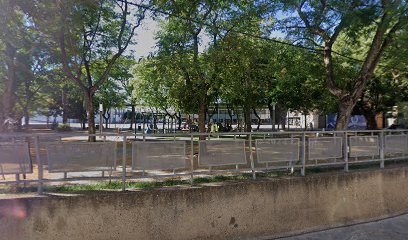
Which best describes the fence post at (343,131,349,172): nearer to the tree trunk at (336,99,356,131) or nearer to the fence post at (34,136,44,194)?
the tree trunk at (336,99,356,131)

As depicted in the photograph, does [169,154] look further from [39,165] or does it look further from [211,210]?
[39,165]

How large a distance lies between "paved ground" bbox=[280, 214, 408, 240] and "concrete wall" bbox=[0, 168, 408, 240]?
236 millimetres

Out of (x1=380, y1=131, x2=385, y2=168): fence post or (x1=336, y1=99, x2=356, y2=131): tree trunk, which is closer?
(x1=380, y1=131, x2=385, y2=168): fence post

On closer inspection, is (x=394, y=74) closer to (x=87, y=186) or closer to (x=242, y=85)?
(x=242, y=85)

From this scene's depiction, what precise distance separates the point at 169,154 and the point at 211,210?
1215 millimetres

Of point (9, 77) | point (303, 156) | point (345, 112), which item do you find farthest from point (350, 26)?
point (9, 77)

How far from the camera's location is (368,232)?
21.7ft

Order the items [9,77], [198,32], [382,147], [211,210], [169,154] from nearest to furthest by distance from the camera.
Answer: [211,210], [169,154], [382,147], [198,32], [9,77]

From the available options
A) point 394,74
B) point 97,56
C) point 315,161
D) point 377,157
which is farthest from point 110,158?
point 394,74

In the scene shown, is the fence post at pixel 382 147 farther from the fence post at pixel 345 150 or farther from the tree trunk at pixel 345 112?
the tree trunk at pixel 345 112

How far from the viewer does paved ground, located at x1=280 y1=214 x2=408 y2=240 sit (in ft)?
20.7

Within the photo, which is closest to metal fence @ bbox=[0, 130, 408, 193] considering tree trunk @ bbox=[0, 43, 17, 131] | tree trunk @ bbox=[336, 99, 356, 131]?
tree trunk @ bbox=[336, 99, 356, 131]

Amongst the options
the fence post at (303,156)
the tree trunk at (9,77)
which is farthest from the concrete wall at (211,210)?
the tree trunk at (9,77)

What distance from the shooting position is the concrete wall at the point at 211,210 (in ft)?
15.9
